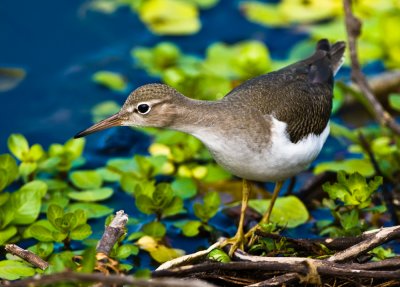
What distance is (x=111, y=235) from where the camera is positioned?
3.95 m

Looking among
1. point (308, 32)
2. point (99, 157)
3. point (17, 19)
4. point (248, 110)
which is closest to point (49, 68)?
point (17, 19)

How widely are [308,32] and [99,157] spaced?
2.89 m

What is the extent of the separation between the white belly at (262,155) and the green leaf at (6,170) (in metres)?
1.40

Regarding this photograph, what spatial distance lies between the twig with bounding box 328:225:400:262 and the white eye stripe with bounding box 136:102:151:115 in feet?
4.73

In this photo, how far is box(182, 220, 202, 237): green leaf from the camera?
522 centimetres

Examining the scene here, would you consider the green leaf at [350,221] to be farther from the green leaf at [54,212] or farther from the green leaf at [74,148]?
the green leaf at [74,148]

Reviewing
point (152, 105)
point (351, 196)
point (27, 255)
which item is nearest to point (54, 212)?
point (27, 255)

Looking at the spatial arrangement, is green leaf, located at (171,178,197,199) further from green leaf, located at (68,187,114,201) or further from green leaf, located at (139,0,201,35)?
green leaf, located at (139,0,201,35)

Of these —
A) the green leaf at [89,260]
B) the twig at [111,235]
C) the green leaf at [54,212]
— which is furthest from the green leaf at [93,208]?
the green leaf at [89,260]

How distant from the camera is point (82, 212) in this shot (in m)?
4.61

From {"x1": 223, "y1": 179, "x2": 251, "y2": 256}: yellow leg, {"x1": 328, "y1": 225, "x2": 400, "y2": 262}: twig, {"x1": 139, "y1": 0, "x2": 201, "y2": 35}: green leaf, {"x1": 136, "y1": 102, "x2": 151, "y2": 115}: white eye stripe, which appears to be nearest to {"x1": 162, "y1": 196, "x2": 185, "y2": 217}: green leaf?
{"x1": 223, "y1": 179, "x2": 251, "y2": 256}: yellow leg

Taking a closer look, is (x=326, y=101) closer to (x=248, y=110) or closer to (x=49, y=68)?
(x=248, y=110)

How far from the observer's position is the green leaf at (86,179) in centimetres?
564

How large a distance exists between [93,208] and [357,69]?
2.22 meters
